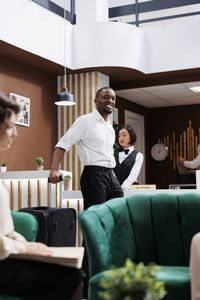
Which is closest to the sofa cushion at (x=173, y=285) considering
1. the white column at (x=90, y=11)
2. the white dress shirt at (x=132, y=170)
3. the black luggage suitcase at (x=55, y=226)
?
the black luggage suitcase at (x=55, y=226)

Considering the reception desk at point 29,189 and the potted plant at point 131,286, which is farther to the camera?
the reception desk at point 29,189

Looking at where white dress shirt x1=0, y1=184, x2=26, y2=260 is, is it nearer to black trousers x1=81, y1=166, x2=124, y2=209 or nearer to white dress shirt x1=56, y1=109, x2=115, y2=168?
black trousers x1=81, y1=166, x2=124, y2=209

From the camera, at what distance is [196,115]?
37.3 feet

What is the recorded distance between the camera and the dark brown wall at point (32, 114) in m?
7.82

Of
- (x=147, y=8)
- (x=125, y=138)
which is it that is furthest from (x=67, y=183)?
(x=147, y=8)

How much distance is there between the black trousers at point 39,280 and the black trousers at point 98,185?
75.2 inches

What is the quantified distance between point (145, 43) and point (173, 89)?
1.36 meters

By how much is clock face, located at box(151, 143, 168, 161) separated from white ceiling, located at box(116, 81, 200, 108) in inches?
36.2

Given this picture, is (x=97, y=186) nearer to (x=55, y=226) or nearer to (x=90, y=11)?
(x=55, y=226)

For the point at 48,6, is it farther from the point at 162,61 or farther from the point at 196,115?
the point at 196,115

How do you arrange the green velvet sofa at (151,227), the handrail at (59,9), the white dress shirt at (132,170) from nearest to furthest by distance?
the green velvet sofa at (151,227), the white dress shirt at (132,170), the handrail at (59,9)

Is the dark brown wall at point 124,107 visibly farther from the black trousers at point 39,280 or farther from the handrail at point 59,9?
the black trousers at point 39,280

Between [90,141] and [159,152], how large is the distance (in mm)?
7521

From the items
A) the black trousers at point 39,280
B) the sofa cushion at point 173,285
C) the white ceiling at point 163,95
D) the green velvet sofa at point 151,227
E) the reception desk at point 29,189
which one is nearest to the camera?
the black trousers at point 39,280
